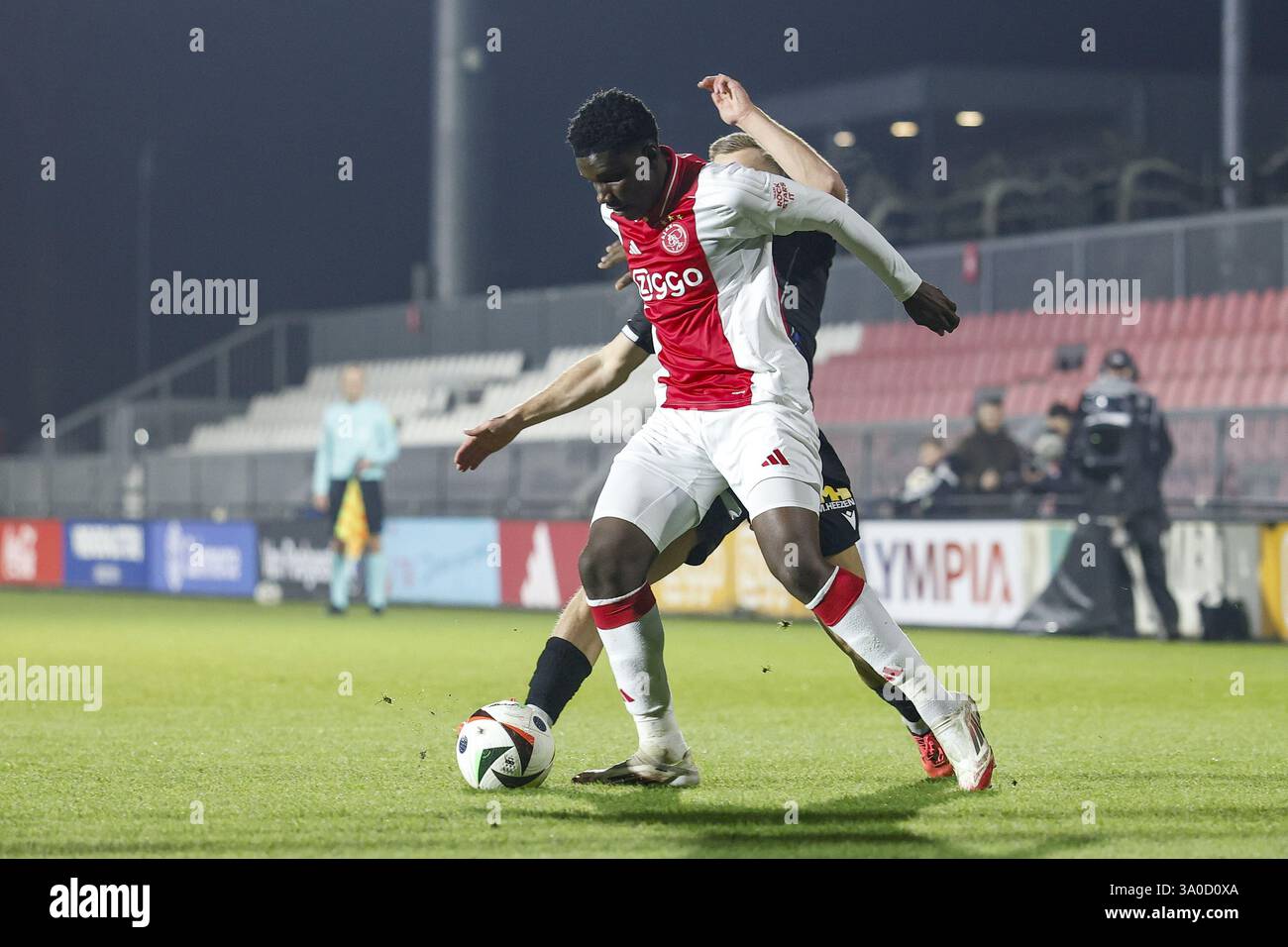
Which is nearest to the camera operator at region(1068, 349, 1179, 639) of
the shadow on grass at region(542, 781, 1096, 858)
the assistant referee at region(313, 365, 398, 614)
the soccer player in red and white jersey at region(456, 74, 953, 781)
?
the assistant referee at region(313, 365, 398, 614)

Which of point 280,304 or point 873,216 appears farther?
point 280,304

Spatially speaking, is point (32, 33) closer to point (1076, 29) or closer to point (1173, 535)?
point (1076, 29)

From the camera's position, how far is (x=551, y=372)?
81.7 feet

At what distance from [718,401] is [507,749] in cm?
133

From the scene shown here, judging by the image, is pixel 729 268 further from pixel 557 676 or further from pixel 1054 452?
pixel 1054 452

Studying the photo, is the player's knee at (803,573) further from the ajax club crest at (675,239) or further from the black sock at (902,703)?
the ajax club crest at (675,239)

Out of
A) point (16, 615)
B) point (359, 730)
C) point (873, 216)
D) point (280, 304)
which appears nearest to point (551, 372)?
point (873, 216)

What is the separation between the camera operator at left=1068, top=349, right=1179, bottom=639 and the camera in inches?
542

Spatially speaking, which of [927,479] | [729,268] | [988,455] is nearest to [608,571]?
[729,268]

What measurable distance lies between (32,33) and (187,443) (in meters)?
10.2

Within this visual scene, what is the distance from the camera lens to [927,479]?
54.5 ft

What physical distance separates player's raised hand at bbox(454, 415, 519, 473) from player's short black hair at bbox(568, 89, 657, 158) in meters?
1.00

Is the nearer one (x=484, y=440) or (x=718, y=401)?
(x=718, y=401)
